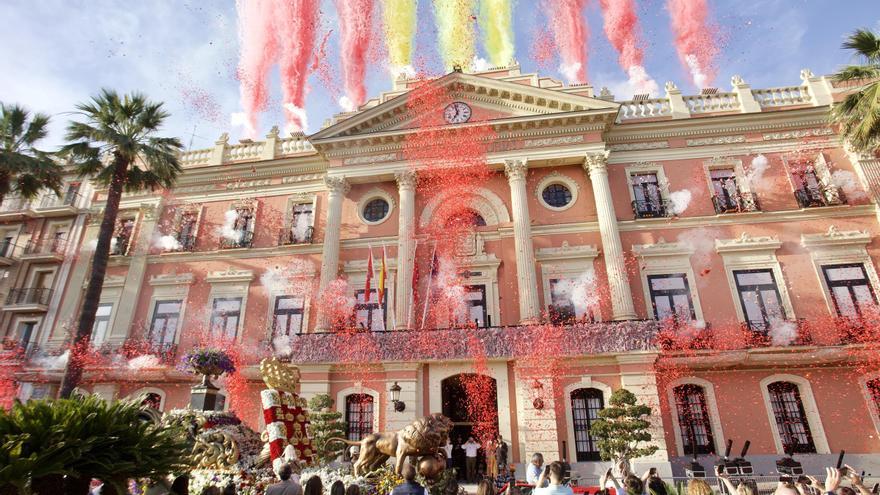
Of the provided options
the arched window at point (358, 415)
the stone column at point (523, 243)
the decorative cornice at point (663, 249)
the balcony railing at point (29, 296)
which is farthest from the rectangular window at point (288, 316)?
the decorative cornice at point (663, 249)

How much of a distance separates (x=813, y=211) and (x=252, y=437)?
22673 millimetres

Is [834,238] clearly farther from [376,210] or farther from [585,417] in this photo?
[376,210]

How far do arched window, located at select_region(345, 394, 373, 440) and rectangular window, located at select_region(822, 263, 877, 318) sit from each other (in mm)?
18594

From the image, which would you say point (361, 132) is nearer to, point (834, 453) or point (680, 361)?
point (680, 361)

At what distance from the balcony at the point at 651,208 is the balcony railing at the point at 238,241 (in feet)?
60.3

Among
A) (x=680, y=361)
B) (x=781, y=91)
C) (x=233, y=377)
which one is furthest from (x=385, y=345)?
(x=781, y=91)

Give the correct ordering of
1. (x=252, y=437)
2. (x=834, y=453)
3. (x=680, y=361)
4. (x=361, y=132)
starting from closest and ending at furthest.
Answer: (x=252, y=437) < (x=834, y=453) < (x=680, y=361) < (x=361, y=132)

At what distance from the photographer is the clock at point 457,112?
23.2 metres

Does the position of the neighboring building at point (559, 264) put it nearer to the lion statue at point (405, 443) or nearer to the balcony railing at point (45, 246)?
the balcony railing at point (45, 246)

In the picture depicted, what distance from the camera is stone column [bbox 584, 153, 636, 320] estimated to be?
1886 centimetres

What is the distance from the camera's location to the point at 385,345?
750 inches

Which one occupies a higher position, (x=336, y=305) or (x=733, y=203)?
(x=733, y=203)

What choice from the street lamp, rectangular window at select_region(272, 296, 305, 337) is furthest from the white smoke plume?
rectangular window at select_region(272, 296, 305, 337)

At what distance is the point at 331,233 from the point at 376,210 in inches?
108
